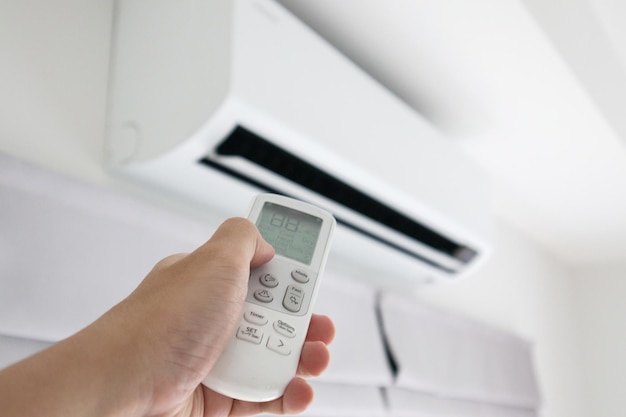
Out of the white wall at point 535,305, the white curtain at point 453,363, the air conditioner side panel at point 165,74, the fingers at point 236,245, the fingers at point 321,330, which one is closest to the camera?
the fingers at point 236,245

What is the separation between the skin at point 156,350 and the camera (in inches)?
13.7

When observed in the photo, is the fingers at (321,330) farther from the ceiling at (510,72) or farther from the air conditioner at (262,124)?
the ceiling at (510,72)

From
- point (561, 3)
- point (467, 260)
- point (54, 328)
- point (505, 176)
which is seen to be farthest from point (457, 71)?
point (54, 328)

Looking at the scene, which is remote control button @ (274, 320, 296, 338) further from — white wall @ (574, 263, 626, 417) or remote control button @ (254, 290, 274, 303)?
white wall @ (574, 263, 626, 417)

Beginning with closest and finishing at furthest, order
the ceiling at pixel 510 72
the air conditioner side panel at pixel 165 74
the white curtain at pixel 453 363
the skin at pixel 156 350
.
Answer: the skin at pixel 156 350 → the air conditioner side panel at pixel 165 74 → the ceiling at pixel 510 72 → the white curtain at pixel 453 363

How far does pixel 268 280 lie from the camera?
1.66 feet

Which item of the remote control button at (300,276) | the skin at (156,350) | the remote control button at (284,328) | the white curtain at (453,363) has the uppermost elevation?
the white curtain at (453,363)

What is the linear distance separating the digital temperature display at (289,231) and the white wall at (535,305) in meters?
1.04

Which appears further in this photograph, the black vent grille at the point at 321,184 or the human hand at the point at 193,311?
the black vent grille at the point at 321,184

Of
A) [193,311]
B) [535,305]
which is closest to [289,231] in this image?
[193,311]

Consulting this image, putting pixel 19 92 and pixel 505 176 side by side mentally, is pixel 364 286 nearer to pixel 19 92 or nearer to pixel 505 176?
pixel 505 176

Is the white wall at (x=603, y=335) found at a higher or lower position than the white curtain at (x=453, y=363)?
higher

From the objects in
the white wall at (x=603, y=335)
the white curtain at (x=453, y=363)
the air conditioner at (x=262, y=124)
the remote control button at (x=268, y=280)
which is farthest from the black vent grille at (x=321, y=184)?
the white wall at (x=603, y=335)

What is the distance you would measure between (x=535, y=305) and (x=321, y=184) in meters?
1.43
